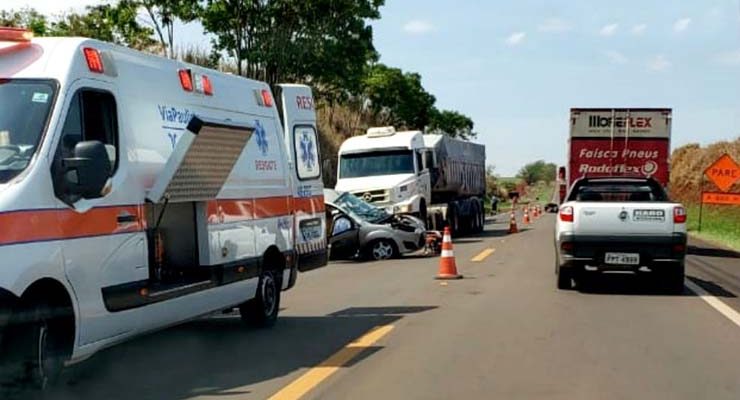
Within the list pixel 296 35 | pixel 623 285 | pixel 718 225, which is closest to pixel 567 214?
pixel 623 285

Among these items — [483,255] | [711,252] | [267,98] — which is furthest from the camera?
[711,252]

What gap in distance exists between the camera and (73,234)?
695 cm

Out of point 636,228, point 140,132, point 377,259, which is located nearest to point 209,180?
point 140,132

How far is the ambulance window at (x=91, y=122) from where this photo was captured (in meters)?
7.18

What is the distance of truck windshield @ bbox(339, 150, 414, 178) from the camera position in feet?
96.6

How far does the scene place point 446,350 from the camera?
948cm

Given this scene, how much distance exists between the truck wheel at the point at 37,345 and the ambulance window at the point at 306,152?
5630 millimetres

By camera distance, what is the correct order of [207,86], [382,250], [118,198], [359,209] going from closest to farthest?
[118,198], [207,86], [382,250], [359,209]

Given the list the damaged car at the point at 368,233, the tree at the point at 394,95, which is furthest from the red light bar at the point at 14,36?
the tree at the point at 394,95

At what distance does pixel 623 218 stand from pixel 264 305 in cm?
603

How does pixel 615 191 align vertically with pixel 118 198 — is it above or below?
below

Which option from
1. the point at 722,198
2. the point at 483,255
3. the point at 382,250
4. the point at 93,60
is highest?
the point at 93,60

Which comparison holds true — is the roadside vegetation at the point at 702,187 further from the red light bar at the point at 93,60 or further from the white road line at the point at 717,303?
the red light bar at the point at 93,60

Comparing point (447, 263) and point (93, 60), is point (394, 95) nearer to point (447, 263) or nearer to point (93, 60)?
point (447, 263)
